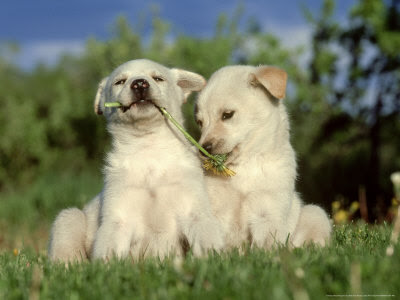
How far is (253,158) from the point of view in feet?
18.0

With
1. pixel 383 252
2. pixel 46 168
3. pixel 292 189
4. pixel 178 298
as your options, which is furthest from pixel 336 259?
pixel 46 168

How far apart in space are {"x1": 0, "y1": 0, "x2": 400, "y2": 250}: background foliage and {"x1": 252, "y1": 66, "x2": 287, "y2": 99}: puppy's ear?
6.99m

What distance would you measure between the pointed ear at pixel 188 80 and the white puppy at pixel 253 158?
0.36 m

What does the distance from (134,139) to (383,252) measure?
2643 mm

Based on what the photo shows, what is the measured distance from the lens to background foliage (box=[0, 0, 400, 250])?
13.5 meters

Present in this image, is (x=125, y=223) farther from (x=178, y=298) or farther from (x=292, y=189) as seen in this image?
(x=178, y=298)

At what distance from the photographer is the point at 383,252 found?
→ 153 inches

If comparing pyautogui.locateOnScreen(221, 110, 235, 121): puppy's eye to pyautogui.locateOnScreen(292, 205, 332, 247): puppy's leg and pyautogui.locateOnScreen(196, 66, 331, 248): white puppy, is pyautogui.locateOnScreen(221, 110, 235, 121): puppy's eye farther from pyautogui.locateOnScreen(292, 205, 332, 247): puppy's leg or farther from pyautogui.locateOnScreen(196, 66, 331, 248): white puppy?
pyautogui.locateOnScreen(292, 205, 332, 247): puppy's leg

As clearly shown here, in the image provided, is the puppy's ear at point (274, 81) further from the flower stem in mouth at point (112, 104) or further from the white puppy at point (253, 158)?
the flower stem in mouth at point (112, 104)

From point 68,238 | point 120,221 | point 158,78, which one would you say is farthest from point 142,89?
point 68,238

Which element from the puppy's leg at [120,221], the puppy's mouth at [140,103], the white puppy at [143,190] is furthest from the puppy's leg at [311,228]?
the puppy's mouth at [140,103]

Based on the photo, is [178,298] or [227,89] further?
[227,89]

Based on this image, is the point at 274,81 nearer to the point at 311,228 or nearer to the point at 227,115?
the point at 227,115

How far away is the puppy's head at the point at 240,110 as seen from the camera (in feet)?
17.6
